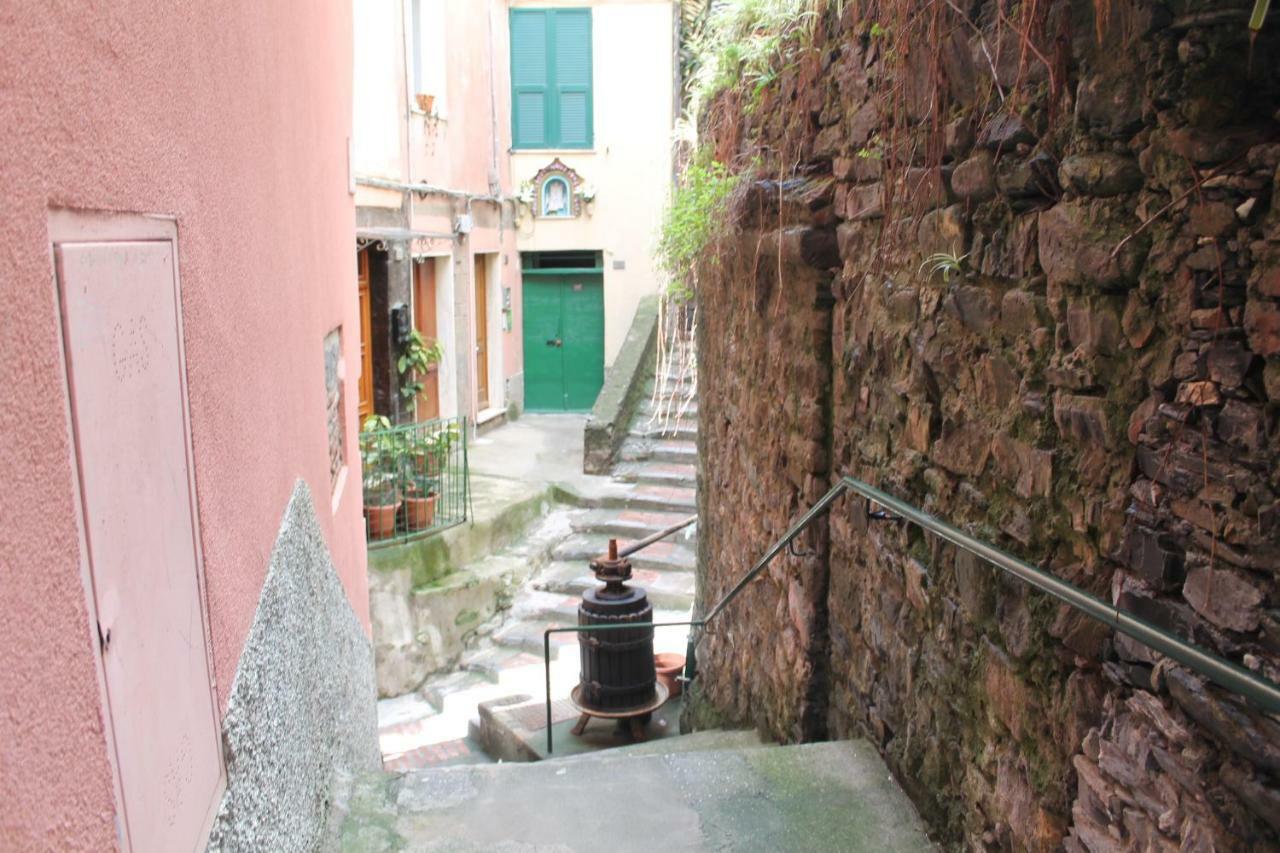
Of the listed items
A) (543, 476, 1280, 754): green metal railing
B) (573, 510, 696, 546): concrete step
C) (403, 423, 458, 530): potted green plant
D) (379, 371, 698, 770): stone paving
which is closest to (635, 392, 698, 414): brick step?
(379, 371, 698, 770): stone paving

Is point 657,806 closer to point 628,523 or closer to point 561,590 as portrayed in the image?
point 561,590

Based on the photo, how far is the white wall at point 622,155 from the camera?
14.5 m

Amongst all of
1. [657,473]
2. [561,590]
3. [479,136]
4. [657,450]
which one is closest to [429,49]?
[479,136]

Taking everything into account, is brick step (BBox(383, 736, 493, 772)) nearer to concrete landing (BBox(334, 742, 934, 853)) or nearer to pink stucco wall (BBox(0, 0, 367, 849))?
pink stucco wall (BBox(0, 0, 367, 849))

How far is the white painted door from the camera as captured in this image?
4.46 ft

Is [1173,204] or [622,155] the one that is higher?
[622,155]

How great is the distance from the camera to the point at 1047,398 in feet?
7.00

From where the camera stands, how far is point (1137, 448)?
5.95ft

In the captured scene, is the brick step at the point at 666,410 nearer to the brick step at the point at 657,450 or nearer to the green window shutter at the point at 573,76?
the brick step at the point at 657,450

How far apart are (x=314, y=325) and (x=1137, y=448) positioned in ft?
10.0

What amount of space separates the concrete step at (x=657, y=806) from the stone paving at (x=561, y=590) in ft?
9.94

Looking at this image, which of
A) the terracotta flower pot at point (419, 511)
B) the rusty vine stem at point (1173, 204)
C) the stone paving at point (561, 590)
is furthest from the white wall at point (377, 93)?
the rusty vine stem at point (1173, 204)

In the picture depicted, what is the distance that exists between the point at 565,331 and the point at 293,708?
12.6m

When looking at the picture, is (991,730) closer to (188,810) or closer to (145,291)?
(188,810)
